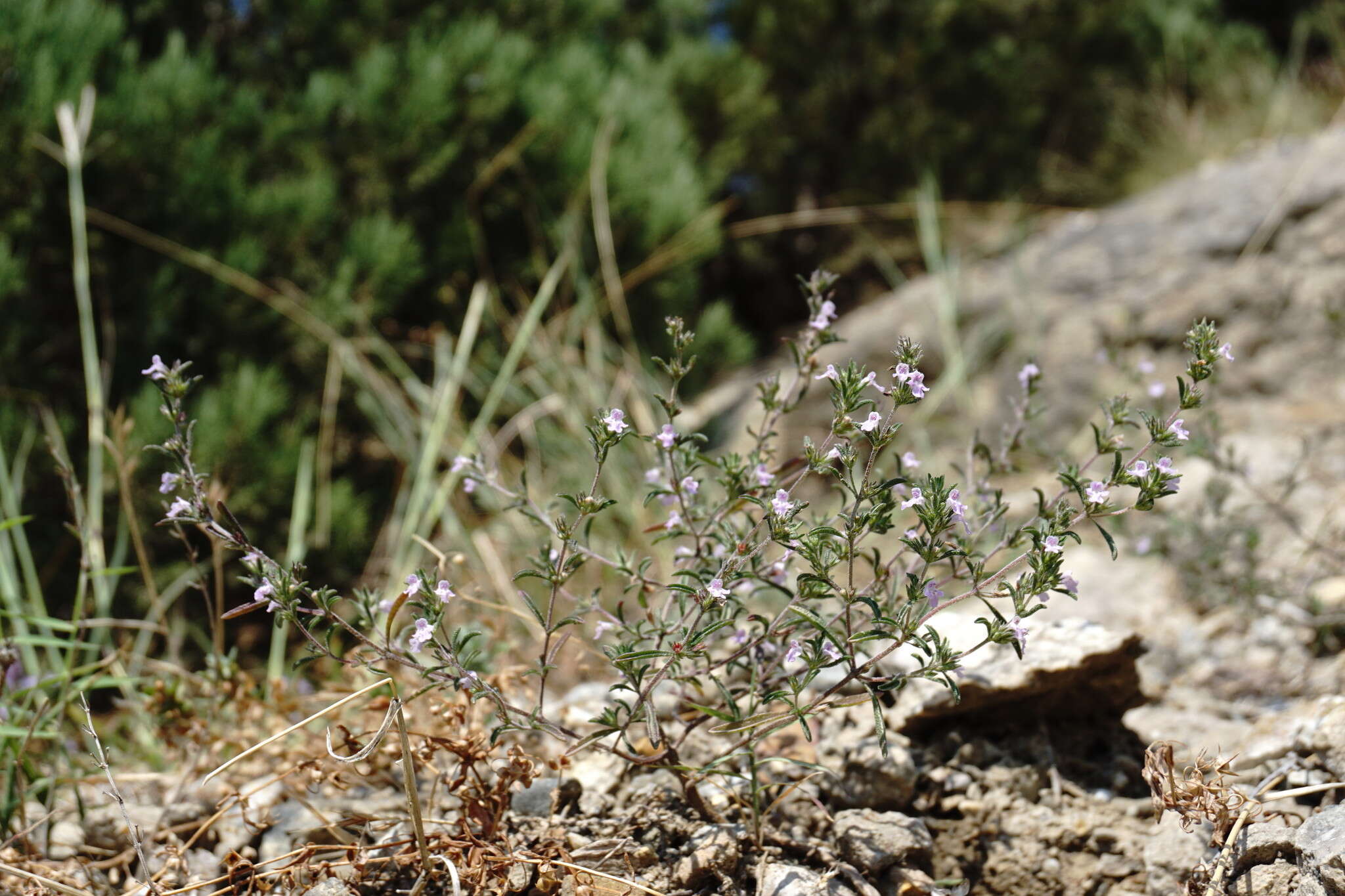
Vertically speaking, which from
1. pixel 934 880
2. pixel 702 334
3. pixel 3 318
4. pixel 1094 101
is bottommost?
pixel 3 318

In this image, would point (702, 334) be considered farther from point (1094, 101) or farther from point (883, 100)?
point (1094, 101)

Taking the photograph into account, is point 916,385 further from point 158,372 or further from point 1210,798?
point 158,372

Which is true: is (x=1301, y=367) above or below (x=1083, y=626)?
above

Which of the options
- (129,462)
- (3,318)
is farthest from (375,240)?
(129,462)

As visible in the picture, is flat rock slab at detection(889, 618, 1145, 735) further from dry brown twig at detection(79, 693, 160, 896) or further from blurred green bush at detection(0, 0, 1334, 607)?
blurred green bush at detection(0, 0, 1334, 607)

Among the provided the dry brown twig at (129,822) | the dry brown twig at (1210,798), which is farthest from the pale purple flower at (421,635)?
the dry brown twig at (1210,798)

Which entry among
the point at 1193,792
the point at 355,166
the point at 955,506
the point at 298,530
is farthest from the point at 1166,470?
the point at 355,166
